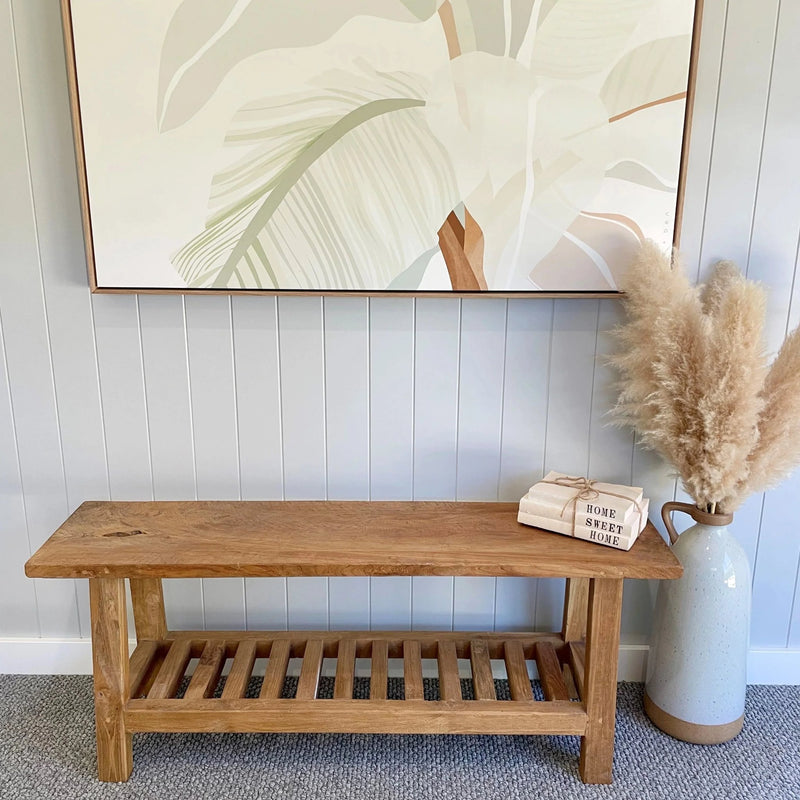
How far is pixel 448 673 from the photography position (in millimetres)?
1739

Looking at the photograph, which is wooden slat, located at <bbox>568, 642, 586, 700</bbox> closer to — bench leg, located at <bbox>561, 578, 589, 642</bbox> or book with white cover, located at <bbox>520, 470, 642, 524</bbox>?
bench leg, located at <bbox>561, 578, 589, 642</bbox>

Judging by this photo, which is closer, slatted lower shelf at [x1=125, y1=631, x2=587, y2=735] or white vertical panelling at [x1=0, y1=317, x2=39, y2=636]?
slatted lower shelf at [x1=125, y1=631, x2=587, y2=735]

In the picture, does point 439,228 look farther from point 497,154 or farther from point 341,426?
point 341,426

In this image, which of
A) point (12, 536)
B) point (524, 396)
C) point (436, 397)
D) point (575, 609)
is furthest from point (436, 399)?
point (12, 536)

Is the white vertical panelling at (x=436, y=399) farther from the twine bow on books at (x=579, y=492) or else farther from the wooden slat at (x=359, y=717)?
the wooden slat at (x=359, y=717)

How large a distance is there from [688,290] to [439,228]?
1.86 feet

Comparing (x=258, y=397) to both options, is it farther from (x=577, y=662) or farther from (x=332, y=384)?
(x=577, y=662)

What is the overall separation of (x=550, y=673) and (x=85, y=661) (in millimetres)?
1261

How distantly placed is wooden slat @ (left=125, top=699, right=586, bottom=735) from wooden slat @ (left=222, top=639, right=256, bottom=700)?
6 centimetres

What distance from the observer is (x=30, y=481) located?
1.87 meters

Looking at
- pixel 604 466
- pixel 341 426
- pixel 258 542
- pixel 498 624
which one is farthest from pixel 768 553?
pixel 258 542

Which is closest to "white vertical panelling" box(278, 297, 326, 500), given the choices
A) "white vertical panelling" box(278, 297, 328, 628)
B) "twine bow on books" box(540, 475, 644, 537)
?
"white vertical panelling" box(278, 297, 328, 628)

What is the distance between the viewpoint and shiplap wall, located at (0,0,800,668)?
65.7 inches

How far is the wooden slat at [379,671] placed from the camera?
1.68 m
